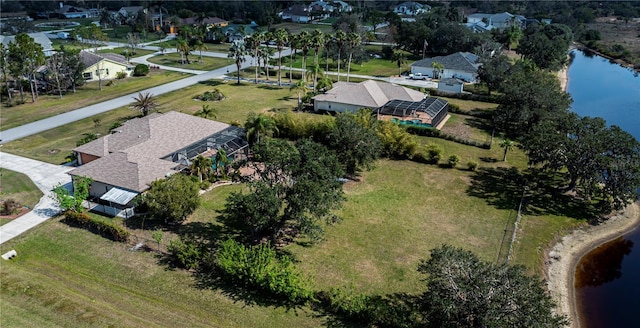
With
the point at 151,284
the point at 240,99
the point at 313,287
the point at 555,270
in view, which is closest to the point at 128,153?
the point at 151,284

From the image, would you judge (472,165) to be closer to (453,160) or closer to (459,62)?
(453,160)

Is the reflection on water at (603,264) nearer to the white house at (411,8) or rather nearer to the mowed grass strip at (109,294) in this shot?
the mowed grass strip at (109,294)

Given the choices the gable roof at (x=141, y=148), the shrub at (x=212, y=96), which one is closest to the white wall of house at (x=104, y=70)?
the shrub at (x=212, y=96)

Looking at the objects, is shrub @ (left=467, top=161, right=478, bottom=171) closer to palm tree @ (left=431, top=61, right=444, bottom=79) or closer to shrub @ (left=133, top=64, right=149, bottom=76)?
palm tree @ (left=431, top=61, right=444, bottom=79)

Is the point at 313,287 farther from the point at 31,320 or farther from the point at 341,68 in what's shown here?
the point at 341,68

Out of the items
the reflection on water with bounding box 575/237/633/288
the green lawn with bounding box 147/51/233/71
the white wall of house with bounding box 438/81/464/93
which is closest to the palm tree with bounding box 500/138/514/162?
the reflection on water with bounding box 575/237/633/288
